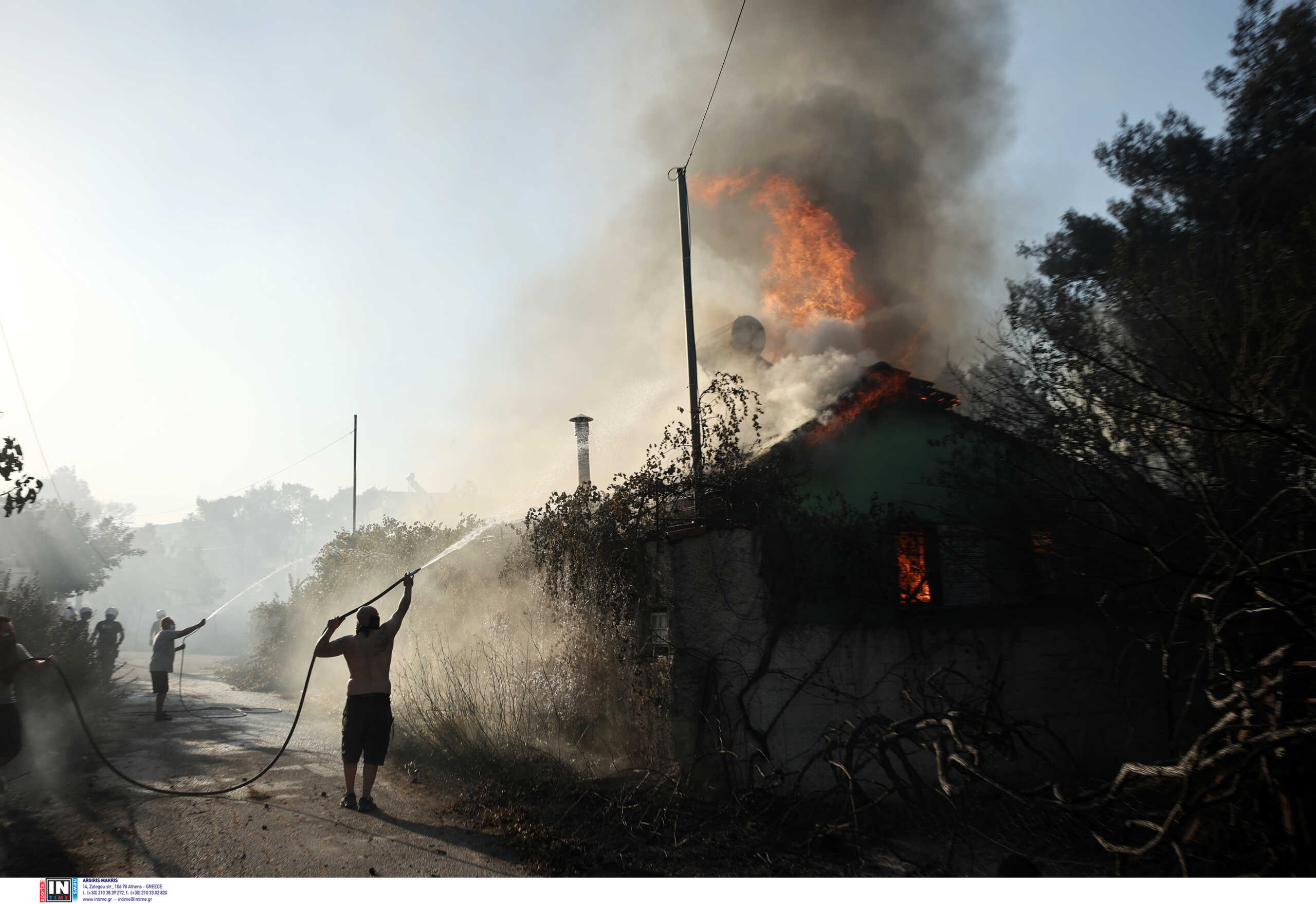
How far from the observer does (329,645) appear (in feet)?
21.4

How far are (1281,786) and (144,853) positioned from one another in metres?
7.08

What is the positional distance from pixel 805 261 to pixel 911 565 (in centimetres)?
806

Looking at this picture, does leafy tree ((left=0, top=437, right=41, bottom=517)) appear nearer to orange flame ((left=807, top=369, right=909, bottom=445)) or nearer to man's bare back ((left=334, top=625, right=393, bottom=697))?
man's bare back ((left=334, top=625, right=393, bottom=697))

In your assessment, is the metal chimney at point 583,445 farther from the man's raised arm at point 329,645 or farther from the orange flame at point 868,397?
the man's raised arm at point 329,645

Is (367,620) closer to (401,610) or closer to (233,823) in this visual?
(401,610)

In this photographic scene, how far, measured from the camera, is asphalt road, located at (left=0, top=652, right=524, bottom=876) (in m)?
4.70

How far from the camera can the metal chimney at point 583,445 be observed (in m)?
14.1

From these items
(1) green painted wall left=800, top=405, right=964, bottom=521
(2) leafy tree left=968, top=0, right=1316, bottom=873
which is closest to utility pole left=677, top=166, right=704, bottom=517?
(1) green painted wall left=800, top=405, right=964, bottom=521

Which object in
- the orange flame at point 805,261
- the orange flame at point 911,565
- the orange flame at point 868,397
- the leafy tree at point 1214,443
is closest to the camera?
the leafy tree at point 1214,443

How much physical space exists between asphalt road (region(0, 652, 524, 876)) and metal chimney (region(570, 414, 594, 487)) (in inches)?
267

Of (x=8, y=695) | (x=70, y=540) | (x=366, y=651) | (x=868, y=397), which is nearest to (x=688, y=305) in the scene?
(x=868, y=397)

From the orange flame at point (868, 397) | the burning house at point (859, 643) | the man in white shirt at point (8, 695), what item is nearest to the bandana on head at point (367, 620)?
the man in white shirt at point (8, 695)

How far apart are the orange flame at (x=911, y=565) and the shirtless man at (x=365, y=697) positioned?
15.9 ft
